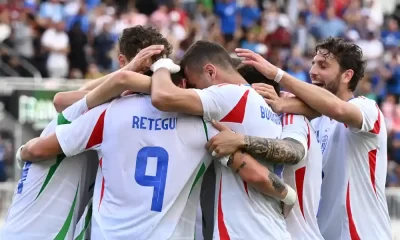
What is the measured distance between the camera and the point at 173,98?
6305 millimetres

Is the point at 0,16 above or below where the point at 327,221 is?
above

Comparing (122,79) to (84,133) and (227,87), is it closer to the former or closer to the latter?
(84,133)

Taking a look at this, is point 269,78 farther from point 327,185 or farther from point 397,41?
point 397,41

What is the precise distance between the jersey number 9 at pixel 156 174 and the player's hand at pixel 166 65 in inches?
21.4

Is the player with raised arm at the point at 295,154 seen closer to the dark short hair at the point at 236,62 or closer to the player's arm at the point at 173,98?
the dark short hair at the point at 236,62

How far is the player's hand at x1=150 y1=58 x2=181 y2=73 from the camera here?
6.54 m

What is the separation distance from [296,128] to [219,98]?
672mm

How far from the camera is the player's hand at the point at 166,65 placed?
654 centimetres

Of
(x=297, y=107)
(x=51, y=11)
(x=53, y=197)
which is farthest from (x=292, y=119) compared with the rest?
(x=51, y=11)

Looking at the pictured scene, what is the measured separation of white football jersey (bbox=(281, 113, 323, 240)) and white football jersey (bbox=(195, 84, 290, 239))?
18cm

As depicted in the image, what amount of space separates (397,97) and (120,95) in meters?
14.8

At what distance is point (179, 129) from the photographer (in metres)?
6.46

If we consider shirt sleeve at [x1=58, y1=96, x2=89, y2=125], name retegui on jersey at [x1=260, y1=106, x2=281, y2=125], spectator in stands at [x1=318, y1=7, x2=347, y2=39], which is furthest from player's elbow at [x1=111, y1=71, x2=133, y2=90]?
spectator in stands at [x1=318, y1=7, x2=347, y2=39]

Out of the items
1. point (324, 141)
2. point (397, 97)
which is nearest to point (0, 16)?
point (397, 97)
